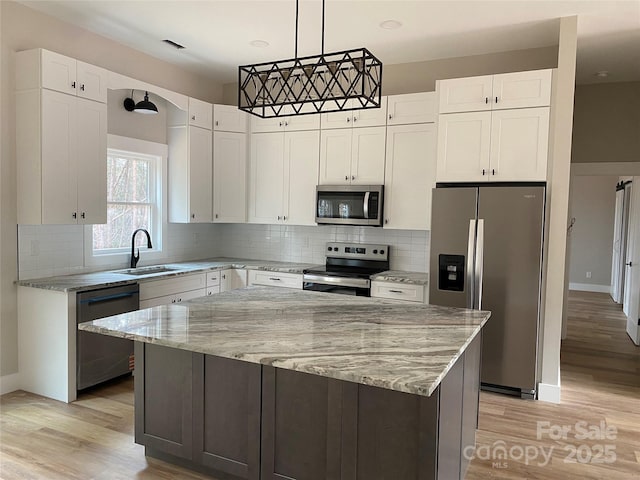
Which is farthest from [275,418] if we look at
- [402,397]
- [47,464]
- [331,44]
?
[331,44]

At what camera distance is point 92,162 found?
12.6ft

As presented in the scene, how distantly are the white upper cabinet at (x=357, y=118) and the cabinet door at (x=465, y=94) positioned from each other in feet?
2.13

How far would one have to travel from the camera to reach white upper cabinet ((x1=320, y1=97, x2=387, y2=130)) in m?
4.54

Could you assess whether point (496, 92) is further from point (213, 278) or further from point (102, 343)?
point (102, 343)

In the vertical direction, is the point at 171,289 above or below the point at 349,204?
below

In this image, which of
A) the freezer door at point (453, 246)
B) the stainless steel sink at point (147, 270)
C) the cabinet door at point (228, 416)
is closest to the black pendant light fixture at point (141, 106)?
the stainless steel sink at point (147, 270)

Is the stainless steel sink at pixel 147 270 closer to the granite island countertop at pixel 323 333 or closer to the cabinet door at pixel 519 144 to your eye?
the granite island countertop at pixel 323 333

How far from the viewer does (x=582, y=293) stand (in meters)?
9.08

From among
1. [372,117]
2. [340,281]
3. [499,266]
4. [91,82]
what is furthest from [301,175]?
[499,266]

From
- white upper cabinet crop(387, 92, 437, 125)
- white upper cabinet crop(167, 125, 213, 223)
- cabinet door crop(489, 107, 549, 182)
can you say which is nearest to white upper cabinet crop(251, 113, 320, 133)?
white upper cabinet crop(167, 125, 213, 223)

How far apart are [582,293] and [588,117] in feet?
16.2

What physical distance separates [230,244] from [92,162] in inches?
89.7

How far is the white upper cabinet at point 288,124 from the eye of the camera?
4867mm

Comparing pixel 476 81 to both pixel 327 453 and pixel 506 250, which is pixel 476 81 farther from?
pixel 327 453
